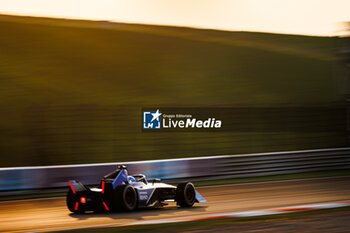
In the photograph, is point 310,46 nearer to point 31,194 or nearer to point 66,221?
point 31,194

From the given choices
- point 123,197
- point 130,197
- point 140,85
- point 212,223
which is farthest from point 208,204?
point 140,85

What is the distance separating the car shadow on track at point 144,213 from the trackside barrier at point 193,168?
371 centimetres

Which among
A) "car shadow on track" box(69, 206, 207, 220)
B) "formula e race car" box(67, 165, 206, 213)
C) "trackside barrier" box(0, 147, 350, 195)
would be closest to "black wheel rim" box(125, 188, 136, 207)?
"formula e race car" box(67, 165, 206, 213)

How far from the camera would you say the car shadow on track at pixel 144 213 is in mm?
8195

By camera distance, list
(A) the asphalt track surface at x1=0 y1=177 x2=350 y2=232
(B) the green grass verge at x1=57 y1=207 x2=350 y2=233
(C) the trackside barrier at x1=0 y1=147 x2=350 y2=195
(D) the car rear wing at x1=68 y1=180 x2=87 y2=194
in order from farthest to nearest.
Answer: (C) the trackside barrier at x1=0 y1=147 x2=350 y2=195 < (D) the car rear wing at x1=68 y1=180 x2=87 y2=194 < (A) the asphalt track surface at x1=0 y1=177 x2=350 y2=232 < (B) the green grass verge at x1=57 y1=207 x2=350 y2=233

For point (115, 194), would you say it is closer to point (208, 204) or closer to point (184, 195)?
point (184, 195)

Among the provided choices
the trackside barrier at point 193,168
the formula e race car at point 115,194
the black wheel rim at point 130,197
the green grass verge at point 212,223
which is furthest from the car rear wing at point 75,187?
the trackside barrier at point 193,168

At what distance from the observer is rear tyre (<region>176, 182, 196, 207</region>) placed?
30.2 ft

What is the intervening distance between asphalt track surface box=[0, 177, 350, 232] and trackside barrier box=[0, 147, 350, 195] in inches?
37.3

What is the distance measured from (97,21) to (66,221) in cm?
3297

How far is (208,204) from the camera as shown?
10.2 metres

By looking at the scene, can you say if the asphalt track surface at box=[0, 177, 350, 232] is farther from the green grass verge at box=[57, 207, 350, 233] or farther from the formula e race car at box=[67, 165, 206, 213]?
the green grass verge at box=[57, 207, 350, 233]

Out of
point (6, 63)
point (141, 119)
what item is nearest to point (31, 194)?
point (141, 119)

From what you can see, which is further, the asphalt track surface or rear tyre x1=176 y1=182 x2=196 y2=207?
rear tyre x1=176 y1=182 x2=196 y2=207
